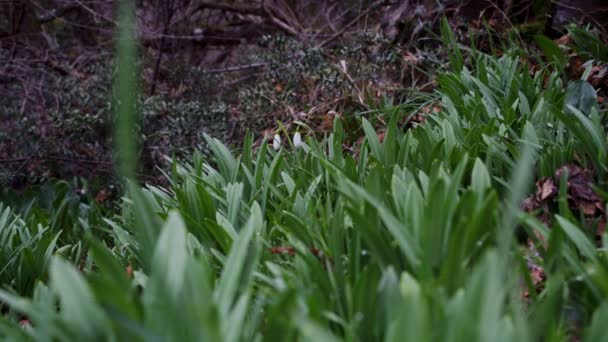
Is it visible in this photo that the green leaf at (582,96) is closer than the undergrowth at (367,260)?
No

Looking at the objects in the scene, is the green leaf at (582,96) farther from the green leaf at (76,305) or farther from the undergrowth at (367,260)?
the green leaf at (76,305)

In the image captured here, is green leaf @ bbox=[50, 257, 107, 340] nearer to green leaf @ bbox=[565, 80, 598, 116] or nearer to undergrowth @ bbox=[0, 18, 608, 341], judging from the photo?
undergrowth @ bbox=[0, 18, 608, 341]

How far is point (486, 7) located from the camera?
464cm

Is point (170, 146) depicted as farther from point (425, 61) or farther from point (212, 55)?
point (212, 55)

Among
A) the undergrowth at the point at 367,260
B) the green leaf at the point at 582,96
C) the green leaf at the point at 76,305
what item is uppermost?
the green leaf at the point at 76,305

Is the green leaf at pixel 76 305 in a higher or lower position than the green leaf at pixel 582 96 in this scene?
higher

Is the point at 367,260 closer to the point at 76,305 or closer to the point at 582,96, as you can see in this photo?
the point at 76,305

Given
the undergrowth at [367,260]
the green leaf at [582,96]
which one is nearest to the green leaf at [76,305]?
the undergrowth at [367,260]

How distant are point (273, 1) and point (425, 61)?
3.54 meters

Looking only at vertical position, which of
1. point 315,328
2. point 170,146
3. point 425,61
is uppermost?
point 315,328

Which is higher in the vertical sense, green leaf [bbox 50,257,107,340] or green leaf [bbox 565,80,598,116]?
green leaf [bbox 50,257,107,340]

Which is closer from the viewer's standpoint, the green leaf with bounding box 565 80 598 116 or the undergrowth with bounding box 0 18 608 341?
the undergrowth with bounding box 0 18 608 341

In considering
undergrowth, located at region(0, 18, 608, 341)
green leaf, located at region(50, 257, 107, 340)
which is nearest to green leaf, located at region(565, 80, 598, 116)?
undergrowth, located at region(0, 18, 608, 341)

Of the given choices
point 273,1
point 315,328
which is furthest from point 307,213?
point 273,1
